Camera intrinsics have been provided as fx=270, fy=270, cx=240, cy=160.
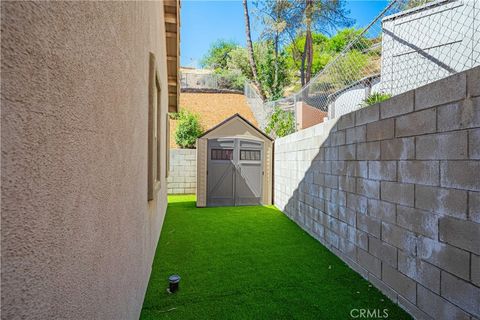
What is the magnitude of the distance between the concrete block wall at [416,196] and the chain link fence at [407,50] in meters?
0.94

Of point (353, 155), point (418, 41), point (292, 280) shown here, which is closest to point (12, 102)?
point (292, 280)

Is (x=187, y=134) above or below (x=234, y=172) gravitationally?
above

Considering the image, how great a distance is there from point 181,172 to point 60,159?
970 centimetres

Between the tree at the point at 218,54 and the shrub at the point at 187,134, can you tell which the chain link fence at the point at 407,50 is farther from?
the tree at the point at 218,54

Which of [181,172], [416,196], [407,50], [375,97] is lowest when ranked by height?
[181,172]

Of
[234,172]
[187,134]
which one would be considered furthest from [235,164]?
[187,134]

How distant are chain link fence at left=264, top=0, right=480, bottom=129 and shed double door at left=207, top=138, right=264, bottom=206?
340cm

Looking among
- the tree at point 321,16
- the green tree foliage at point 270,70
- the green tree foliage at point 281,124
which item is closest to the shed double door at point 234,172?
the green tree foliage at point 281,124

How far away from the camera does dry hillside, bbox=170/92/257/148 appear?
58.3ft

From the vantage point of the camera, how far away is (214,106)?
19.3m

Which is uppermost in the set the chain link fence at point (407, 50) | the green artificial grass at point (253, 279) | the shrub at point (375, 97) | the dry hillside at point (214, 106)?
the dry hillside at point (214, 106)

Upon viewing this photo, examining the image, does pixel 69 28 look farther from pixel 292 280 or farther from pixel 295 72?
pixel 295 72

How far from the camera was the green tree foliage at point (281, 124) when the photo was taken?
28.5 feet

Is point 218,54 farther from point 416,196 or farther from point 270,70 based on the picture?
point 416,196
